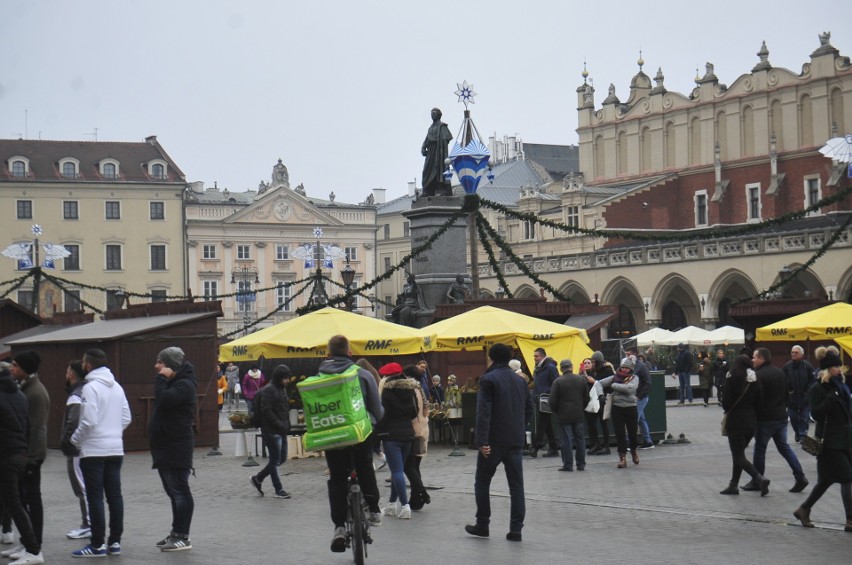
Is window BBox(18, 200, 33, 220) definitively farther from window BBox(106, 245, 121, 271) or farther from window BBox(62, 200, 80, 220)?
window BBox(106, 245, 121, 271)

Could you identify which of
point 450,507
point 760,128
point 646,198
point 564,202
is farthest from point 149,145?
point 450,507

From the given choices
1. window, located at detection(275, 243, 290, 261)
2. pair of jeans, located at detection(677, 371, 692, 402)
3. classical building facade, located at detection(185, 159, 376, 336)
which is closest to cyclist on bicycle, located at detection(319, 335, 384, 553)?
pair of jeans, located at detection(677, 371, 692, 402)

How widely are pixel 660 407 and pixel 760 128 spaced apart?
4878cm

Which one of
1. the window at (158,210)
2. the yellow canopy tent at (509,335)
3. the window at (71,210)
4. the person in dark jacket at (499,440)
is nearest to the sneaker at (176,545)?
the person in dark jacket at (499,440)

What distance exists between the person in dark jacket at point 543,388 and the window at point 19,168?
68284mm

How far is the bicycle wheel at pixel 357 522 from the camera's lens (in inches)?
392

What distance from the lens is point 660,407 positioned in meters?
22.6

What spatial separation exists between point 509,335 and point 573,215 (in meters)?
57.2

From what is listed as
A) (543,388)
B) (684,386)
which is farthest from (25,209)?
(543,388)

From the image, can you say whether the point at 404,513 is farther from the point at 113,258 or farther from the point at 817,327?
the point at 113,258

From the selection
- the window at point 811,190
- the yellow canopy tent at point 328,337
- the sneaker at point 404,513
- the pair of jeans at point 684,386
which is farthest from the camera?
the window at point 811,190

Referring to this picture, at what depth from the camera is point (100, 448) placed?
10.8 meters

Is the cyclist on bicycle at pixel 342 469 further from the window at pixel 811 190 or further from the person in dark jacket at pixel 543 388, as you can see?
the window at pixel 811 190

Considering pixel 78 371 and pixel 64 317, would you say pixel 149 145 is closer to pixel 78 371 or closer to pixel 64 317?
pixel 64 317
